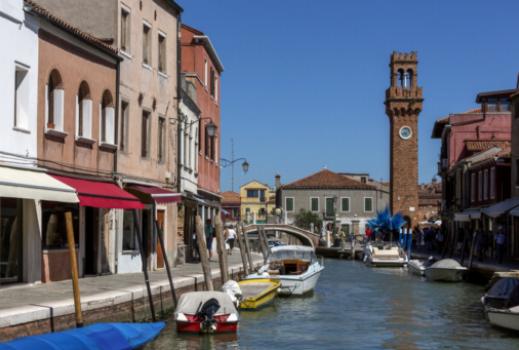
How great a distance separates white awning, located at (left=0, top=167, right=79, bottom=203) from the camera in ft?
51.2

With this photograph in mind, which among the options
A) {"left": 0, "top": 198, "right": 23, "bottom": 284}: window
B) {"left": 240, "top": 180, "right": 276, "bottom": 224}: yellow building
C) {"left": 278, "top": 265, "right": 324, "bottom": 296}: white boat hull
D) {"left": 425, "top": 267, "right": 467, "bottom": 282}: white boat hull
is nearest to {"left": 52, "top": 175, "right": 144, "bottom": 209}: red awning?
{"left": 0, "top": 198, "right": 23, "bottom": 284}: window

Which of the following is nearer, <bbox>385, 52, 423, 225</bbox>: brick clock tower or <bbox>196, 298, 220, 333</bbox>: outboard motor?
<bbox>196, 298, 220, 333</bbox>: outboard motor

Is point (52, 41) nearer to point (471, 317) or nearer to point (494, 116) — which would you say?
point (471, 317)

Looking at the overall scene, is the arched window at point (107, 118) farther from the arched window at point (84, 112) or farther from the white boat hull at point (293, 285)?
the white boat hull at point (293, 285)

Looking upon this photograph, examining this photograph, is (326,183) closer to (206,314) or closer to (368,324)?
(368,324)

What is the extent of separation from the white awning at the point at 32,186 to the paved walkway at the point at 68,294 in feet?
5.86

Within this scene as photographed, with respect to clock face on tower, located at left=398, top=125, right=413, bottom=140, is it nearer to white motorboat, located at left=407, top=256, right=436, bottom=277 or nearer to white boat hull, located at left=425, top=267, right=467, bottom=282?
white motorboat, located at left=407, top=256, right=436, bottom=277

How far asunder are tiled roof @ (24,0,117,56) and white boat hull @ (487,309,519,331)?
1089 cm

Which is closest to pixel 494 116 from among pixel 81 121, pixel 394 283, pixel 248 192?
pixel 394 283

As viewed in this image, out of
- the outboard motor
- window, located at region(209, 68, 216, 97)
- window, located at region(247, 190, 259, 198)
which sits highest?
window, located at region(209, 68, 216, 97)

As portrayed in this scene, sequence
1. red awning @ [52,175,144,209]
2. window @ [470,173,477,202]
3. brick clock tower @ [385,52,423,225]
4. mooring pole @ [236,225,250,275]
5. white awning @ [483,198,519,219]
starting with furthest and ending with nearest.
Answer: brick clock tower @ [385,52,423,225] < window @ [470,173,477,202] < white awning @ [483,198,519,219] < mooring pole @ [236,225,250,275] < red awning @ [52,175,144,209]

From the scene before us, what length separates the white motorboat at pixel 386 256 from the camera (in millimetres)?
46344

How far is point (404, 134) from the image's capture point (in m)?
71.1

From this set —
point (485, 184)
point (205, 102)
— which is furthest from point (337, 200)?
point (205, 102)
